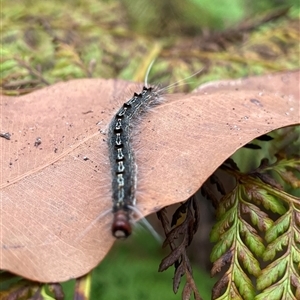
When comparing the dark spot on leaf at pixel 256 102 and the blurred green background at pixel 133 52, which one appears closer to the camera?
the dark spot on leaf at pixel 256 102

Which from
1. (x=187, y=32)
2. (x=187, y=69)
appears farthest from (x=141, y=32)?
(x=187, y=69)

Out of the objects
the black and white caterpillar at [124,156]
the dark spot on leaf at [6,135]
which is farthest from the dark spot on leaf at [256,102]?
the dark spot on leaf at [6,135]

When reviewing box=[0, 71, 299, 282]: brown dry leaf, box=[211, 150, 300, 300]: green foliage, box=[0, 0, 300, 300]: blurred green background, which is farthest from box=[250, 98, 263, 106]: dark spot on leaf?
box=[0, 0, 300, 300]: blurred green background

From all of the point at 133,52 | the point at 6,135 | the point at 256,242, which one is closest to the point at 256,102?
the point at 256,242

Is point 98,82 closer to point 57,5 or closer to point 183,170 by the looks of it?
point 183,170

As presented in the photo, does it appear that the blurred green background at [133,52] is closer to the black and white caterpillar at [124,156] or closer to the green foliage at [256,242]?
the black and white caterpillar at [124,156]

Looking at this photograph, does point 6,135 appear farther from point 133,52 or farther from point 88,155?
point 133,52

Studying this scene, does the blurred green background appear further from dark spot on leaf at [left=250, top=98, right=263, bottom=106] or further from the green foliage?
the green foliage
